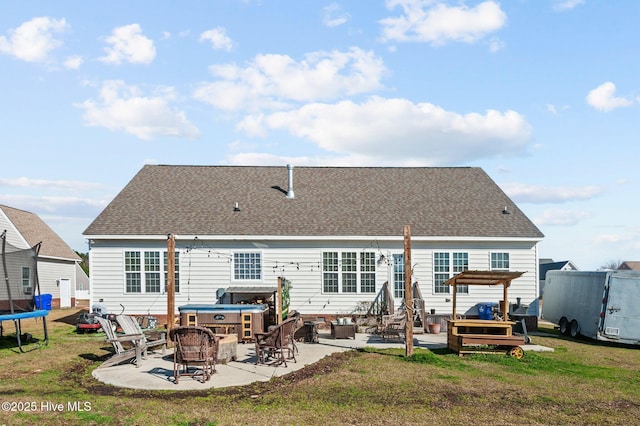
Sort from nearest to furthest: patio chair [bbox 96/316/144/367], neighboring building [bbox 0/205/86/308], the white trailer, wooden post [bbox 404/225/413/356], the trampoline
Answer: patio chair [bbox 96/316/144/367] → wooden post [bbox 404/225/413/356] → the trampoline → the white trailer → neighboring building [bbox 0/205/86/308]

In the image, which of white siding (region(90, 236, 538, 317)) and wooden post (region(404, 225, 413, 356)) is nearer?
wooden post (region(404, 225, 413, 356))

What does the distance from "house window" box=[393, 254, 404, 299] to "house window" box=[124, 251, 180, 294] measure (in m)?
8.47

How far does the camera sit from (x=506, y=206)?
23.7 m

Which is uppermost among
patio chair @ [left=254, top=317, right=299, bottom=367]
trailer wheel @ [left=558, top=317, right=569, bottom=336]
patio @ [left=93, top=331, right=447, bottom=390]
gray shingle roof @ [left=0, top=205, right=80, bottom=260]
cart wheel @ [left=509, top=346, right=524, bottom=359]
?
gray shingle roof @ [left=0, top=205, right=80, bottom=260]

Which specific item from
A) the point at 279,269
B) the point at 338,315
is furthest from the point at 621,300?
→ the point at 279,269

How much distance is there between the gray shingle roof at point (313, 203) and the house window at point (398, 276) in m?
1.03

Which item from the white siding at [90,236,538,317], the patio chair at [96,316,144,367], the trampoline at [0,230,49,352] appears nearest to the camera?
the patio chair at [96,316,144,367]

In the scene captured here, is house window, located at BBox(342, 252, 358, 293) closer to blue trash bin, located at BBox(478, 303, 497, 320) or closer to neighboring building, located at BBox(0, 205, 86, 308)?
blue trash bin, located at BBox(478, 303, 497, 320)

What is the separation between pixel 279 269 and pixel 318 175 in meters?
6.54

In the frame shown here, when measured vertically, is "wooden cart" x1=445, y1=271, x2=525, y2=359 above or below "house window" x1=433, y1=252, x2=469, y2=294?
below

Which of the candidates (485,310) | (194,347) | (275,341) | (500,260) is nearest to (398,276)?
(485,310)

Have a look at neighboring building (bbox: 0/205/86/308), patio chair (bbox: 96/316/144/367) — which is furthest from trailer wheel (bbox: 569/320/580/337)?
neighboring building (bbox: 0/205/86/308)

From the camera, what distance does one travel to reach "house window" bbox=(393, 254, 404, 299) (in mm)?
21609

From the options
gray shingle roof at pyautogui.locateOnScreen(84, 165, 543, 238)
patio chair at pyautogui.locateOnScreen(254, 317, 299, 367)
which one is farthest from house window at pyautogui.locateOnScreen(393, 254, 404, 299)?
patio chair at pyautogui.locateOnScreen(254, 317, 299, 367)
